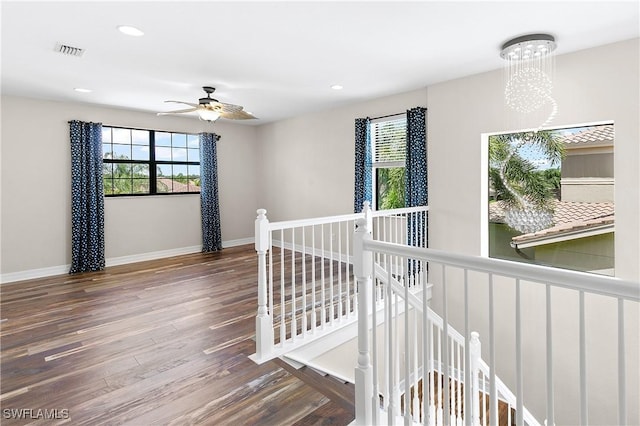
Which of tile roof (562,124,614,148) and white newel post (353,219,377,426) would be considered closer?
white newel post (353,219,377,426)

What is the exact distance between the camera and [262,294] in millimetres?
2672

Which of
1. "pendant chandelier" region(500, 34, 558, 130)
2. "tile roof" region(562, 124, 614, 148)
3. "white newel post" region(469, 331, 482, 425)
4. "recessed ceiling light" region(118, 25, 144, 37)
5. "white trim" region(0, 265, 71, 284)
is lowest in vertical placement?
"white newel post" region(469, 331, 482, 425)

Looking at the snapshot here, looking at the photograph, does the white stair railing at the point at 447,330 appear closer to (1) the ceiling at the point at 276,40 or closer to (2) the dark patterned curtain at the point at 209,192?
(1) the ceiling at the point at 276,40

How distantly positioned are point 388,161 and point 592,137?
2313mm

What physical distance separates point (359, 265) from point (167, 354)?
1799 mm

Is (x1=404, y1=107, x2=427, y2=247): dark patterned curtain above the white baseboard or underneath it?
above

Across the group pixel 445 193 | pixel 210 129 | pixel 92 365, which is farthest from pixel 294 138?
pixel 92 365

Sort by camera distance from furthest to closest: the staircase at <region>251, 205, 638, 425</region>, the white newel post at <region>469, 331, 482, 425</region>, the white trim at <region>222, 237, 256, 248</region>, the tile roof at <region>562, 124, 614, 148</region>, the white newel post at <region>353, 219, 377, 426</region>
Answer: the white trim at <region>222, 237, 256, 248</region>, the tile roof at <region>562, 124, 614, 148</region>, the white newel post at <region>469, 331, 482, 425</region>, the white newel post at <region>353, 219, 377, 426</region>, the staircase at <region>251, 205, 638, 425</region>

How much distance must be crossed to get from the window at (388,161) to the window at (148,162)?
11.0 feet

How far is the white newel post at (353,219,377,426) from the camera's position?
188cm

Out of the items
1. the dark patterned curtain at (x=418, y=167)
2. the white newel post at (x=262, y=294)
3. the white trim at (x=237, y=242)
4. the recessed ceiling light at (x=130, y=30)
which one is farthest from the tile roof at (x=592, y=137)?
the white trim at (x=237, y=242)

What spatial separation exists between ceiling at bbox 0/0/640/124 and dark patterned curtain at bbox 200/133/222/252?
196cm

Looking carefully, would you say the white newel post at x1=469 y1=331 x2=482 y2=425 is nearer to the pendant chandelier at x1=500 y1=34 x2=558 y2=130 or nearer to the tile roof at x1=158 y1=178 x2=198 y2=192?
the pendant chandelier at x1=500 y1=34 x2=558 y2=130

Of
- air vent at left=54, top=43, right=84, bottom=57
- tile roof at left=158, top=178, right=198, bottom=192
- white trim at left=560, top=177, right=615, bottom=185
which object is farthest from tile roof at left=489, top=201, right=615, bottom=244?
tile roof at left=158, top=178, right=198, bottom=192
